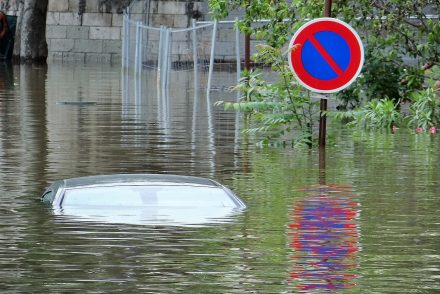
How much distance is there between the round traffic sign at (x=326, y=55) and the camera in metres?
14.0

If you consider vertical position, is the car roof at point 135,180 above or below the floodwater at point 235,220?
above

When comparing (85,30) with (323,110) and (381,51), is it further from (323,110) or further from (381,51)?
(323,110)

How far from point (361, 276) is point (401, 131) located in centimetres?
1088

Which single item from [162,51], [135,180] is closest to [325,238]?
[135,180]

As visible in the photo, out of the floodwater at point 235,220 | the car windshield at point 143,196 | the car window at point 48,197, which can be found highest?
the car windshield at point 143,196

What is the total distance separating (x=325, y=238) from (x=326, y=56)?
4.47 metres

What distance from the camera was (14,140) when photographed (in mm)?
17453

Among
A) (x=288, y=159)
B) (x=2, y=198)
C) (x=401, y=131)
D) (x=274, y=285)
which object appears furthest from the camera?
(x=401, y=131)

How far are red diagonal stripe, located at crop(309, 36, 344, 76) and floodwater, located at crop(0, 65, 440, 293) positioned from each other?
2.91ft

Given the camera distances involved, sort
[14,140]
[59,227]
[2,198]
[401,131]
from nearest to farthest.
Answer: [59,227] < [2,198] < [14,140] < [401,131]

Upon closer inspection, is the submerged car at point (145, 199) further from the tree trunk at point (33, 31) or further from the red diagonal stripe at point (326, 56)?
the tree trunk at point (33, 31)

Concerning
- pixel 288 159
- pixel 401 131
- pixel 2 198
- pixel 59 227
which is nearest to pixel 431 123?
pixel 401 131

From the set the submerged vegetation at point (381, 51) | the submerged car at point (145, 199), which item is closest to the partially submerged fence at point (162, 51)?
the submerged vegetation at point (381, 51)

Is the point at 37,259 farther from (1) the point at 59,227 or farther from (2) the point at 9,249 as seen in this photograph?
(1) the point at 59,227
